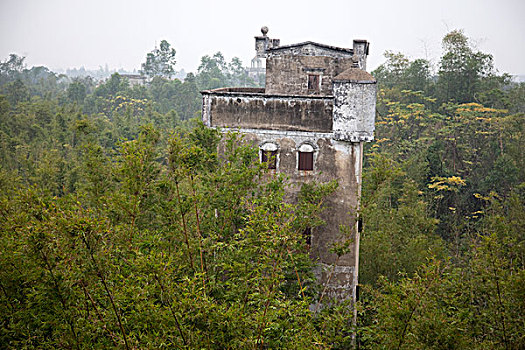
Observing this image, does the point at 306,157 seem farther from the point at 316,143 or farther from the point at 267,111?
the point at 267,111

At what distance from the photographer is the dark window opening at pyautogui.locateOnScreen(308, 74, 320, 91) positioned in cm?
1516

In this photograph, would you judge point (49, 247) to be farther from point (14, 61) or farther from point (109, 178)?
point (14, 61)

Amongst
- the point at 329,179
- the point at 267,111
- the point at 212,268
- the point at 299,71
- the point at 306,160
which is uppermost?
the point at 299,71

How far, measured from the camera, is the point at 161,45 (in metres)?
80.5

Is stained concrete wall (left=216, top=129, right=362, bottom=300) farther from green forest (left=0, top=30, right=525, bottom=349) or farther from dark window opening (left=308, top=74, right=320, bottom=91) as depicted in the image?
dark window opening (left=308, top=74, right=320, bottom=91)

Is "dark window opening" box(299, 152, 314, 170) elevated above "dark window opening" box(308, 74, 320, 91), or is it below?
below

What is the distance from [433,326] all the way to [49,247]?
6.56 m

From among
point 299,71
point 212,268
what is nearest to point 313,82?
point 299,71

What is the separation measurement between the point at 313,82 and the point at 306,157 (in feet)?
10.4

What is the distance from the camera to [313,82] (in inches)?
599

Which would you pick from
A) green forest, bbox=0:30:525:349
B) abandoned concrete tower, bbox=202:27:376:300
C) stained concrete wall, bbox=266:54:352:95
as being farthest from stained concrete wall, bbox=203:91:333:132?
stained concrete wall, bbox=266:54:352:95

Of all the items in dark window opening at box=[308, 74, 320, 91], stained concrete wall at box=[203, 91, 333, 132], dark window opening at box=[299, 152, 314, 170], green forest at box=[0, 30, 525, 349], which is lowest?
green forest at box=[0, 30, 525, 349]

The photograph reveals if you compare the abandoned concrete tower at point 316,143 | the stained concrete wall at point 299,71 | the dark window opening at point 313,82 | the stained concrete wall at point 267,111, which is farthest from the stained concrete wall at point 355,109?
the dark window opening at point 313,82

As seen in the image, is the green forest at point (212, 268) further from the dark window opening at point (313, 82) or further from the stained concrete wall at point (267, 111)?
the dark window opening at point (313, 82)
